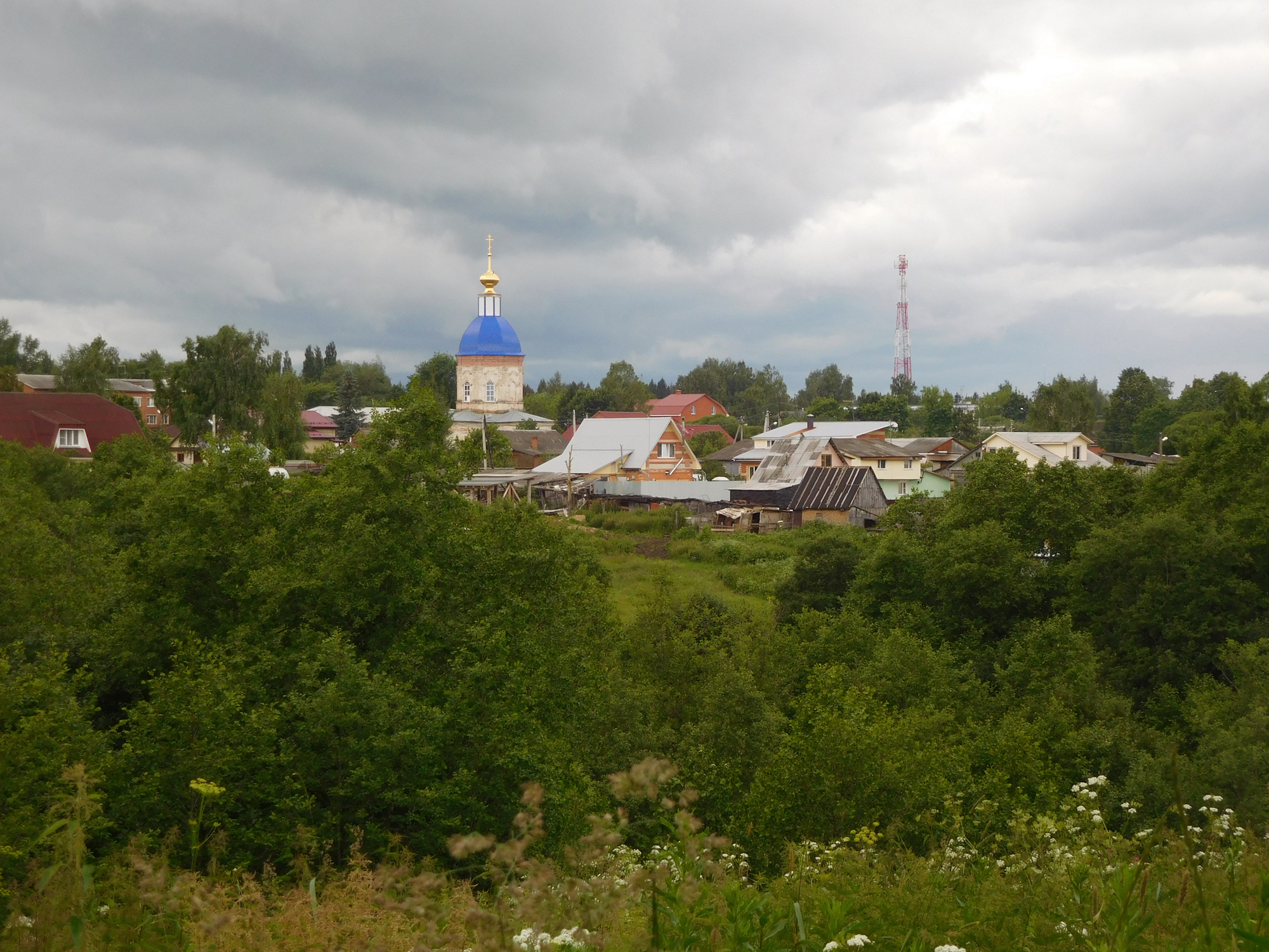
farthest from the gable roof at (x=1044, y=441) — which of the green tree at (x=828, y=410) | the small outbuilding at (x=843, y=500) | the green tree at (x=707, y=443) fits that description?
the green tree at (x=828, y=410)

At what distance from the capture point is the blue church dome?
94000 mm

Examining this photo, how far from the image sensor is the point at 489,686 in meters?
12.3

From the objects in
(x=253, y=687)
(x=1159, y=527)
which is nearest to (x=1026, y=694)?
(x=1159, y=527)

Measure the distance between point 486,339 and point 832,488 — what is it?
171 ft

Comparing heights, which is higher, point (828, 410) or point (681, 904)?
point (828, 410)

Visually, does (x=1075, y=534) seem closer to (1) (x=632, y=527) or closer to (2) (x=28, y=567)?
(2) (x=28, y=567)

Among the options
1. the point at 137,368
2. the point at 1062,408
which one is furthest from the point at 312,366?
the point at 1062,408

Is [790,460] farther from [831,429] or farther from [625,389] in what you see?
[625,389]

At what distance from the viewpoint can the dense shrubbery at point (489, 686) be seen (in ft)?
35.1

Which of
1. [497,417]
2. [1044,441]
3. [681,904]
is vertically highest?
[497,417]

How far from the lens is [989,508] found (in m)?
25.7

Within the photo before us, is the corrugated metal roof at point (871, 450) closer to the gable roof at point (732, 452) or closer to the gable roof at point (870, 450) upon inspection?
the gable roof at point (870, 450)

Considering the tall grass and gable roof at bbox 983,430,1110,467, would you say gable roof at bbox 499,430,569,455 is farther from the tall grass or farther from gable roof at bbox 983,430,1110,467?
the tall grass

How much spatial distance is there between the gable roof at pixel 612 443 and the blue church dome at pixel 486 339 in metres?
27.2
